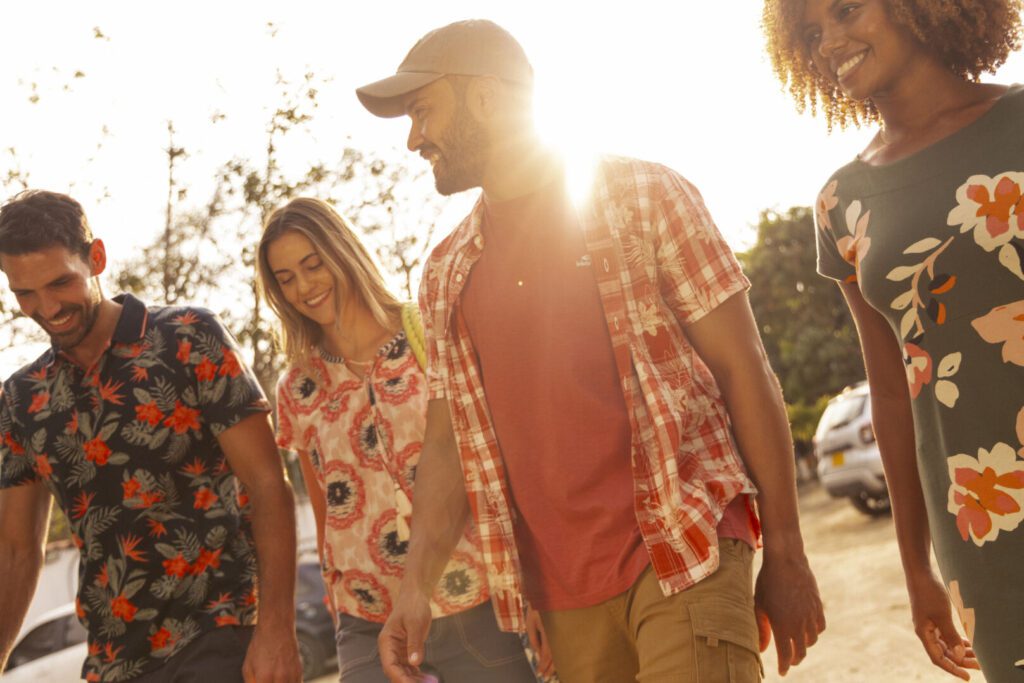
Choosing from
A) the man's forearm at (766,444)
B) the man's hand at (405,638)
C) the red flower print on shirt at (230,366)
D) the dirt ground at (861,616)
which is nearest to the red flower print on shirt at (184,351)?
the red flower print on shirt at (230,366)

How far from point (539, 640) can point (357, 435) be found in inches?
45.6

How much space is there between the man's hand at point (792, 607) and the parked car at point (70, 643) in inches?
273

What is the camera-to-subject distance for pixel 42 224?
3736mm

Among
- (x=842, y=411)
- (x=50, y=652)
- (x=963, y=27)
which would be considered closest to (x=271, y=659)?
(x=963, y=27)

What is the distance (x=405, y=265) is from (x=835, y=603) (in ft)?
21.0

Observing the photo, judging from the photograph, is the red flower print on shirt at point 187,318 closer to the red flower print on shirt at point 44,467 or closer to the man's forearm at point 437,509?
the red flower print on shirt at point 44,467

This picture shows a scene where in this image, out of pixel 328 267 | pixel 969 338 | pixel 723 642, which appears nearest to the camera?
pixel 969 338

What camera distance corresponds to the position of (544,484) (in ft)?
9.66

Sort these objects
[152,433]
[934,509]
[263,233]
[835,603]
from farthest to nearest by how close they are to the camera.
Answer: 1. [835,603]
2. [263,233]
3. [152,433]
4. [934,509]

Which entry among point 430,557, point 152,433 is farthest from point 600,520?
point 152,433

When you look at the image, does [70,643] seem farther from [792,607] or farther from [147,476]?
[792,607]

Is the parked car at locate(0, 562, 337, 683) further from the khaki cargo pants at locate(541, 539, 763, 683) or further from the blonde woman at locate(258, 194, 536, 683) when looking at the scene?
the khaki cargo pants at locate(541, 539, 763, 683)

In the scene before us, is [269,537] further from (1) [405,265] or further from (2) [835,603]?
(1) [405,265]

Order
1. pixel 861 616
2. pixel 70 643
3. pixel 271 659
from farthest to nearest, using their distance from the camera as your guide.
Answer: pixel 70 643
pixel 861 616
pixel 271 659
